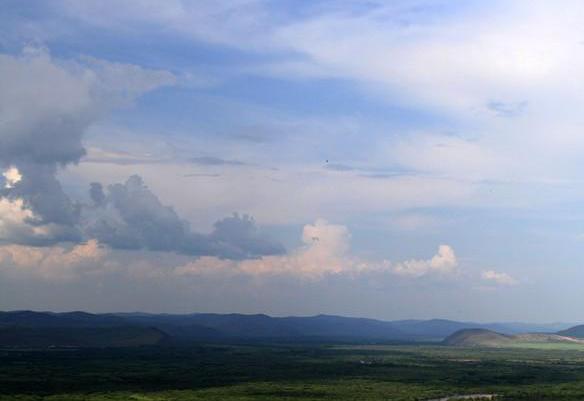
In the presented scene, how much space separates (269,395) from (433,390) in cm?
4111

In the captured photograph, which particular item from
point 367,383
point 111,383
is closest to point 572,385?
point 367,383

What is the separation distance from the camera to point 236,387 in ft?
561

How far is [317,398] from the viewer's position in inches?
5846

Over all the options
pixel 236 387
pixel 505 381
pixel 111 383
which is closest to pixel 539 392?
pixel 505 381

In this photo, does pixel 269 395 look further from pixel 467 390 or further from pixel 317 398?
pixel 467 390

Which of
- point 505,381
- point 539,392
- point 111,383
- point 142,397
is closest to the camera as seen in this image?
point 142,397

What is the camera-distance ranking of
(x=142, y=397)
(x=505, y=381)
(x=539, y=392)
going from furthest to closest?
(x=505, y=381) → (x=539, y=392) → (x=142, y=397)

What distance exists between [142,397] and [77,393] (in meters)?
16.2

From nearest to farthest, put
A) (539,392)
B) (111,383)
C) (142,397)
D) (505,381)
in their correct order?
(142,397)
(539,392)
(111,383)
(505,381)

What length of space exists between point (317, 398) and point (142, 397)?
1388 inches

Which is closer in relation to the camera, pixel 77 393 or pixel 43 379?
pixel 77 393

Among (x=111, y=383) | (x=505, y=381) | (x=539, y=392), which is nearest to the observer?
(x=539, y=392)

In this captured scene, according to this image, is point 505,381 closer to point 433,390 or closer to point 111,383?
point 433,390

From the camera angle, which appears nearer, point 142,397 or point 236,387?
point 142,397
